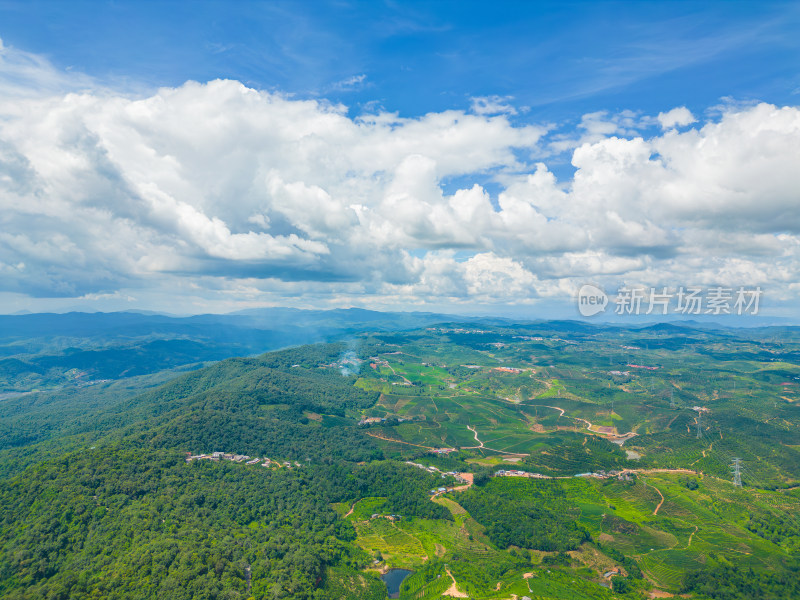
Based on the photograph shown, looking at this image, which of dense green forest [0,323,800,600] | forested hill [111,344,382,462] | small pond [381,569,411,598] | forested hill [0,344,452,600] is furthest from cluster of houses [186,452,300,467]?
small pond [381,569,411,598]

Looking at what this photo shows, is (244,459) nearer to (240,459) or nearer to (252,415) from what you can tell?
(240,459)

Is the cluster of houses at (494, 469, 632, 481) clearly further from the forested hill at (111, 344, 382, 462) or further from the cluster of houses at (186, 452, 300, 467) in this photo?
the cluster of houses at (186, 452, 300, 467)

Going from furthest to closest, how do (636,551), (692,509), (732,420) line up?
(732,420) < (692,509) < (636,551)

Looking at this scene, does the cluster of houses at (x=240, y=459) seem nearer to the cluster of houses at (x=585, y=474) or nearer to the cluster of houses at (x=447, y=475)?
the cluster of houses at (x=447, y=475)

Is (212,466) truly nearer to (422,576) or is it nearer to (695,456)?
(422,576)

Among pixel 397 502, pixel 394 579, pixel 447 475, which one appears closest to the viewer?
pixel 394 579

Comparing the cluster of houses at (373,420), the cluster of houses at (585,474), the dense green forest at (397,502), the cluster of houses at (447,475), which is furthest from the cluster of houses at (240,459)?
the cluster of houses at (585,474)

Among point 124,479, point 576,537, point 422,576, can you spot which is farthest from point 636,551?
point 124,479

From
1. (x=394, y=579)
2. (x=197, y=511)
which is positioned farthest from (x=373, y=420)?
(x=394, y=579)

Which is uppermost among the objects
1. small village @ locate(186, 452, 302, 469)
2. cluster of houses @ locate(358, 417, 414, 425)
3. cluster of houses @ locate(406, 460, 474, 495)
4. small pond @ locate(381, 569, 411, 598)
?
small village @ locate(186, 452, 302, 469)

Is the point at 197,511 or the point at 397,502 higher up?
the point at 197,511

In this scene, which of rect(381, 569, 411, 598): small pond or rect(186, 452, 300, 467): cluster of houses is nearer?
rect(381, 569, 411, 598): small pond
